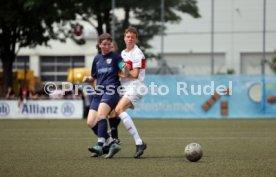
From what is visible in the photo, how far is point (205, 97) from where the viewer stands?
31281mm

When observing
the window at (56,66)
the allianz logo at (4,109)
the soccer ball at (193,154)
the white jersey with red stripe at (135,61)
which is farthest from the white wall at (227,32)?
the window at (56,66)

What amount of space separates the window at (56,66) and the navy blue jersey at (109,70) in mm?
48372

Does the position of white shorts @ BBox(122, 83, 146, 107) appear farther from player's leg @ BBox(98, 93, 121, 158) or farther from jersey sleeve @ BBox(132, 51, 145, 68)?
jersey sleeve @ BBox(132, 51, 145, 68)

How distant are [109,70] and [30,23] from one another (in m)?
27.2

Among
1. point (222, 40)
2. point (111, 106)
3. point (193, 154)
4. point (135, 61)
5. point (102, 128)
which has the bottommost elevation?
point (193, 154)

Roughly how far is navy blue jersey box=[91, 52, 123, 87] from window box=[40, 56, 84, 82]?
4837 cm

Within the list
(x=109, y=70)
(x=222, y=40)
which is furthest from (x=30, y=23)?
(x=109, y=70)

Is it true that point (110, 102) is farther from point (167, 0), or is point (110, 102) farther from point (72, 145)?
point (167, 0)

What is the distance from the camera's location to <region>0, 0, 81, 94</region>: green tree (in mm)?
37844

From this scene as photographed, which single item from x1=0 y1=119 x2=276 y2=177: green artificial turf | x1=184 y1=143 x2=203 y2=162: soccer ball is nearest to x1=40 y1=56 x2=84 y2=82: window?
x1=0 y1=119 x2=276 y2=177: green artificial turf

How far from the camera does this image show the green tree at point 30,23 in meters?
37.8

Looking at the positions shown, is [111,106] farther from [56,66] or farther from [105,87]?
[56,66]

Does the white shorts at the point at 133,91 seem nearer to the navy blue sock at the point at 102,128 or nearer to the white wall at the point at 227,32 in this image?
the navy blue sock at the point at 102,128

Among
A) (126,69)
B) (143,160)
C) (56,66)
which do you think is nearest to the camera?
(143,160)
